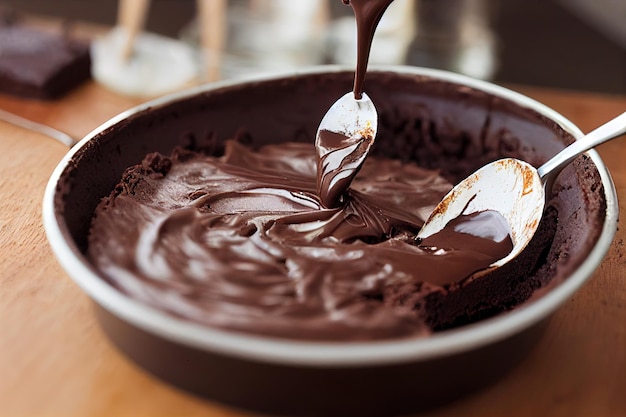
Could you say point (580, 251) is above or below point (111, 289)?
above

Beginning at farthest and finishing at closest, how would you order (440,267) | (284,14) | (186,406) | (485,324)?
(284,14), (440,267), (186,406), (485,324)

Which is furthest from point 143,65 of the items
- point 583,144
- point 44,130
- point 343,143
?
point 583,144

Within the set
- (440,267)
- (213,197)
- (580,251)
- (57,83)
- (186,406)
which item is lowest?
(57,83)

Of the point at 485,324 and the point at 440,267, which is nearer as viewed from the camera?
the point at 485,324

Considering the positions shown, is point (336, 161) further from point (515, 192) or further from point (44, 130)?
point (44, 130)

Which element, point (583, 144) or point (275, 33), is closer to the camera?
point (583, 144)

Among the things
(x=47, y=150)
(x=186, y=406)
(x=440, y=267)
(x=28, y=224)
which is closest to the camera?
(x=186, y=406)

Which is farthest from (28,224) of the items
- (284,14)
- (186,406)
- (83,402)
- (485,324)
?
(284,14)

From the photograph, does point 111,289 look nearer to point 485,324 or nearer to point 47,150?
point 485,324

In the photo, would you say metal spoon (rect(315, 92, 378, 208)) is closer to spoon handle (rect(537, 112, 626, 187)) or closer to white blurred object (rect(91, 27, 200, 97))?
spoon handle (rect(537, 112, 626, 187))
